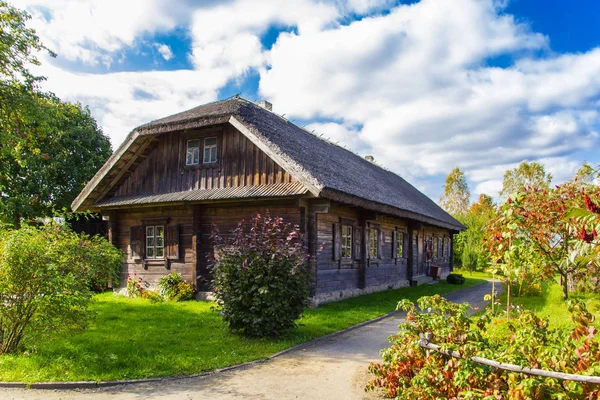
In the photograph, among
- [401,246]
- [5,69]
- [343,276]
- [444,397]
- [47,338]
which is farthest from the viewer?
[401,246]

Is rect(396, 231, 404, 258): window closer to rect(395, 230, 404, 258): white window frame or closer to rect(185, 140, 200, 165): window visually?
rect(395, 230, 404, 258): white window frame

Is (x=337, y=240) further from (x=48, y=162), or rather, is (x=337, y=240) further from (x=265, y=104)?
(x=48, y=162)

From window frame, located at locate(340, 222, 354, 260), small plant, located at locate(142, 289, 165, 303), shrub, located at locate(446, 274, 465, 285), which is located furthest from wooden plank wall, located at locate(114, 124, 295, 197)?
shrub, located at locate(446, 274, 465, 285)

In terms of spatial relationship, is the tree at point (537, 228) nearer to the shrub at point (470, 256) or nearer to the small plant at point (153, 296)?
the small plant at point (153, 296)

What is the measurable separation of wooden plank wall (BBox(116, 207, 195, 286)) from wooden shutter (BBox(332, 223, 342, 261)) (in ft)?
13.6

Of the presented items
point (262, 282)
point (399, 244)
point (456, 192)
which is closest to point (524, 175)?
point (456, 192)

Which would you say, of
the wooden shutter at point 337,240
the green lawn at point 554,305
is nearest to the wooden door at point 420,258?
the green lawn at point 554,305

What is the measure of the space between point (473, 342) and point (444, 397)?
623 mm

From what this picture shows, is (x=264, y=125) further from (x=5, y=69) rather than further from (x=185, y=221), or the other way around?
(x=5, y=69)

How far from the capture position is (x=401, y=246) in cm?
1814

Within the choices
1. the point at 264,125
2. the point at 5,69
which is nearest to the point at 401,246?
the point at 264,125

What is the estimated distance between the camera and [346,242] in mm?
13578

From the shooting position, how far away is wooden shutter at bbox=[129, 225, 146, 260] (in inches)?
582

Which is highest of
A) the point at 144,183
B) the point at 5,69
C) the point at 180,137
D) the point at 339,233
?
the point at 5,69
